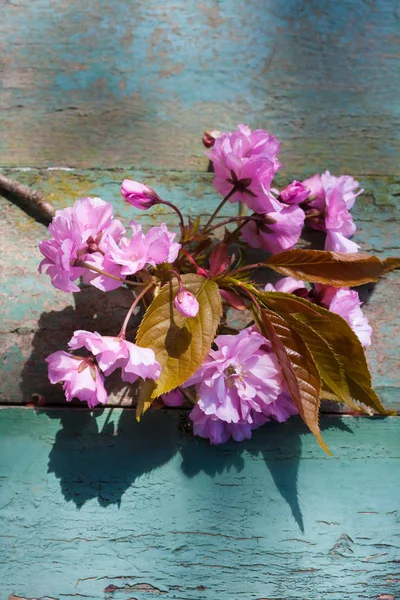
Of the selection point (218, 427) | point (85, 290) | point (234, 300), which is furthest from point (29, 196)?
point (218, 427)

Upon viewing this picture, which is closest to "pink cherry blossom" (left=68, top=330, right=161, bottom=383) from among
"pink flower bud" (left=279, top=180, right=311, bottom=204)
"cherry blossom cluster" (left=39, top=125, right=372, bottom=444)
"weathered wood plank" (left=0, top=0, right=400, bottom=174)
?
"cherry blossom cluster" (left=39, top=125, right=372, bottom=444)

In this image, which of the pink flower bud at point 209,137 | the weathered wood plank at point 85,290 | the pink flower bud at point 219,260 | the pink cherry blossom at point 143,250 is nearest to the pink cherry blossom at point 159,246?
the pink cherry blossom at point 143,250

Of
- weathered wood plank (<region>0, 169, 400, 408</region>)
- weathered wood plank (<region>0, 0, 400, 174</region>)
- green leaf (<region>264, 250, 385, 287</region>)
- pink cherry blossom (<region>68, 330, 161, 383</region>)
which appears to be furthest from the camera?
weathered wood plank (<region>0, 0, 400, 174</region>)

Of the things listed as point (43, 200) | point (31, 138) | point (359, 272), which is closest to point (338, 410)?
point (359, 272)

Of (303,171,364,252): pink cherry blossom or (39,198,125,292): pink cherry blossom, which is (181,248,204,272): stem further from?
(303,171,364,252): pink cherry blossom

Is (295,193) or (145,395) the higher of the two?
(295,193)

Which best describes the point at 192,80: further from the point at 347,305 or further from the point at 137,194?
the point at 347,305
